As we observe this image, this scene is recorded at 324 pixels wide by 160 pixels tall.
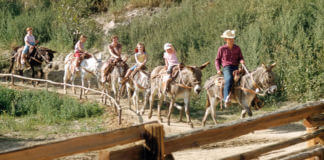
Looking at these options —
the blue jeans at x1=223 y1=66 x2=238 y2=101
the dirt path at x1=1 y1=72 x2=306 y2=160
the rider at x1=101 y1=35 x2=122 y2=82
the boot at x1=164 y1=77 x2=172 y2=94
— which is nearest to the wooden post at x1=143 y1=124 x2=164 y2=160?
the dirt path at x1=1 y1=72 x2=306 y2=160

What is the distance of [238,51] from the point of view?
1126 cm

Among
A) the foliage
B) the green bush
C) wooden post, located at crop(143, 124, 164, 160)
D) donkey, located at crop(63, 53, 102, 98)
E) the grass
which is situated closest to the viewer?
wooden post, located at crop(143, 124, 164, 160)

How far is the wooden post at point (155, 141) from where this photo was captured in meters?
4.11

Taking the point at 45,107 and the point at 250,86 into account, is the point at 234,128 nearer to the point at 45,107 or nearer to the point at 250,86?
the point at 250,86

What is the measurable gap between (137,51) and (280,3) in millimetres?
7917

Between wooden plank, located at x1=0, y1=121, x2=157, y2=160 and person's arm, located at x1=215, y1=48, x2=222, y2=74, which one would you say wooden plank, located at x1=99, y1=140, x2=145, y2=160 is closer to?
wooden plank, located at x1=0, y1=121, x2=157, y2=160

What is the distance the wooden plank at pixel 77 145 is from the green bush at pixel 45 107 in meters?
10.3

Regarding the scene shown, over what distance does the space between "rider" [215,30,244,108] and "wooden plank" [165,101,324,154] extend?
505cm

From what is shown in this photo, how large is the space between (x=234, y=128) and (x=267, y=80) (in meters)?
6.40

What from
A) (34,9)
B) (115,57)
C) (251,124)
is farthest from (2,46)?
(251,124)

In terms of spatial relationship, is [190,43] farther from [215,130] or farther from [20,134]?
[215,130]

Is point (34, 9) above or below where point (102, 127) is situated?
above

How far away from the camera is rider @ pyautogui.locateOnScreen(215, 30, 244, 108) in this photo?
11.1 metres

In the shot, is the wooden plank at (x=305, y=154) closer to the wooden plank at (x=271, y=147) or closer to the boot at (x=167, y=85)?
the wooden plank at (x=271, y=147)
